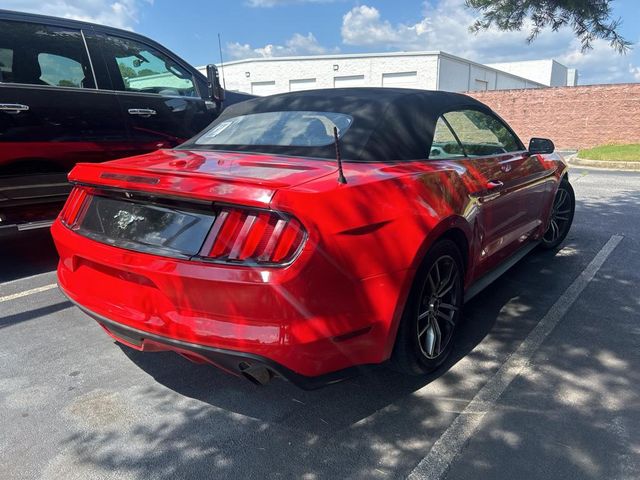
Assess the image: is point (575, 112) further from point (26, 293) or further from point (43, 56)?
point (26, 293)

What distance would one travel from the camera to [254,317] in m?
2.04

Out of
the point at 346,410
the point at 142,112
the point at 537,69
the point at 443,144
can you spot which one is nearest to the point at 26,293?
the point at 142,112

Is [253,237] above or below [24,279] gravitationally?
above

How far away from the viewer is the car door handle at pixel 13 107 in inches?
162

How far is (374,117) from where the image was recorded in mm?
2916

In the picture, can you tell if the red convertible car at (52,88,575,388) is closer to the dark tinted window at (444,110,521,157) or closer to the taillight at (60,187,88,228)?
the taillight at (60,187,88,228)

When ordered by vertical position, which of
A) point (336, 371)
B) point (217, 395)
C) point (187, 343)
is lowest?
point (217, 395)

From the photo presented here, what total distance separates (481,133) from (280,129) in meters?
1.67

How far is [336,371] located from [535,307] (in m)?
2.20

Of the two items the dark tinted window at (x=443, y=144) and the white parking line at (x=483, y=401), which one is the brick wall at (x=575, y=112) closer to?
the white parking line at (x=483, y=401)

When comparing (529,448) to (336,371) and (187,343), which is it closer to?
(336,371)

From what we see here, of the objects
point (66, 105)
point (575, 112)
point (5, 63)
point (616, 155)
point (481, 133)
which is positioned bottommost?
point (616, 155)

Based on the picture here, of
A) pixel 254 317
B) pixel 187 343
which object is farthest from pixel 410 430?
pixel 187 343

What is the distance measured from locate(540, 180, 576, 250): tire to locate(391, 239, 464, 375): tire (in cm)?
241
